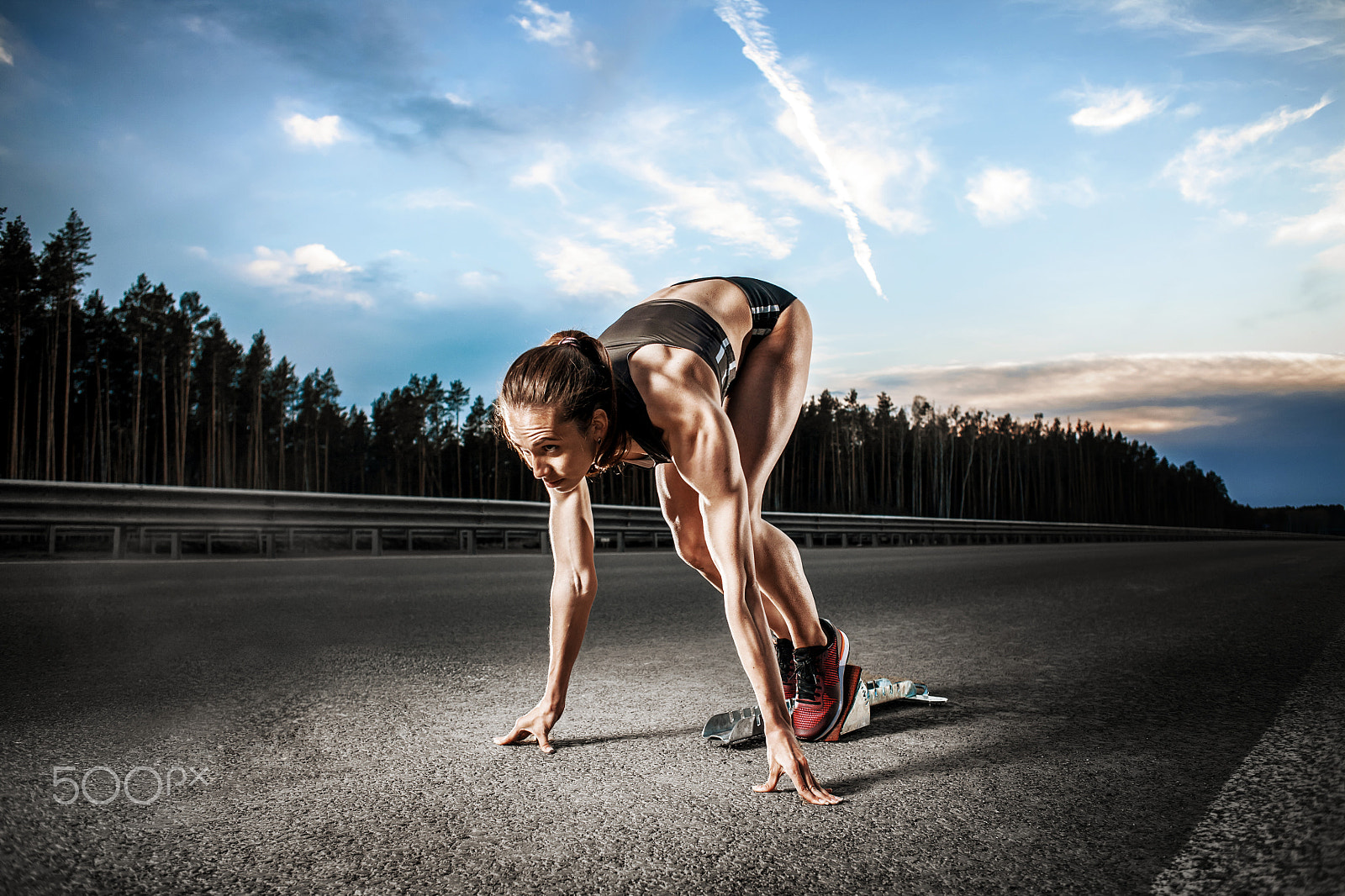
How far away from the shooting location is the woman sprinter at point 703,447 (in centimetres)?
221

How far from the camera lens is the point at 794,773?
6.61ft

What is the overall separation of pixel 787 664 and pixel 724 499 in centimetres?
93

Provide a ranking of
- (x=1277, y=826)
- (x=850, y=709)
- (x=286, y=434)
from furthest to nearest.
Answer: (x=286, y=434)
(x=850, y=709)
(x=1277, y=826)

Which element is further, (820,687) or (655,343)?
(820,687)

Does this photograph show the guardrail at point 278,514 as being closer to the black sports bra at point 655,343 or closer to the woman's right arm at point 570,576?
the woman's right arm at point 570,576

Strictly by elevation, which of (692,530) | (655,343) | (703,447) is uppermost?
(655,343)

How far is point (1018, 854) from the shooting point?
5.41ft

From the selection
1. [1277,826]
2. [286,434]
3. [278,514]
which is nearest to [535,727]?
[1277,826]

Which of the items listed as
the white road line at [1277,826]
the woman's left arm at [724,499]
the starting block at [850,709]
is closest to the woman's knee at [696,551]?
the starting block at [850,709]

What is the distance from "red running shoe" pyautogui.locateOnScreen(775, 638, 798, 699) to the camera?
2.86m

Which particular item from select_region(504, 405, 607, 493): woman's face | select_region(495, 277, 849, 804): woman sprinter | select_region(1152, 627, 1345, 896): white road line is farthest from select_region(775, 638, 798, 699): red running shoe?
select_region(1152, 627, 1345, 896): white road line

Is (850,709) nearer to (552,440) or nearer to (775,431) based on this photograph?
(775,431)

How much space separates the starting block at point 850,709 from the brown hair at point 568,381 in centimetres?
93

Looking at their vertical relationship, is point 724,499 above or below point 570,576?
above
